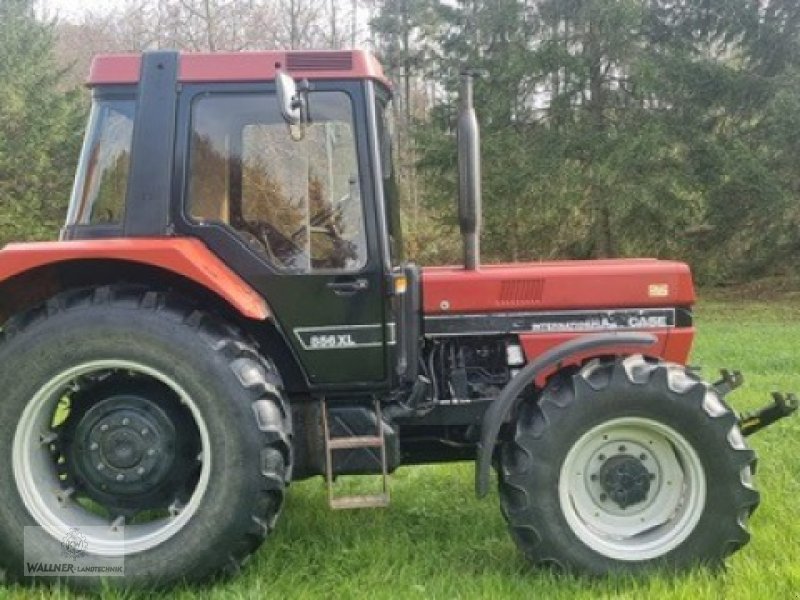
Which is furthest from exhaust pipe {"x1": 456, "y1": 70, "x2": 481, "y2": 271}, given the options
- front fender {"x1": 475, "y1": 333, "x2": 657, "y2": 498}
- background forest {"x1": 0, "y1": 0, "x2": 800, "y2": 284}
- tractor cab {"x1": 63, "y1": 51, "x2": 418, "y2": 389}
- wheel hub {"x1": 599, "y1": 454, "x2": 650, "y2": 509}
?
background forest {"x1": 0, "y1": 0, "x2": 800, "y2": 284}

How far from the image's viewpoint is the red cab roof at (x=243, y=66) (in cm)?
340

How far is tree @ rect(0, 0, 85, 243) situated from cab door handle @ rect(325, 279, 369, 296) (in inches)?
708

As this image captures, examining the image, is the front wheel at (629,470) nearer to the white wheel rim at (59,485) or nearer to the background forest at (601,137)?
the white wheel rim at (59,485)

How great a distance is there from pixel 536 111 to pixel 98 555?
711 inches

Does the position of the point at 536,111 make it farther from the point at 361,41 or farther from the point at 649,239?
the point at 361,41

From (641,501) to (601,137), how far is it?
657 inches

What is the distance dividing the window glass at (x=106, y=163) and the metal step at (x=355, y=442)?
1295mm

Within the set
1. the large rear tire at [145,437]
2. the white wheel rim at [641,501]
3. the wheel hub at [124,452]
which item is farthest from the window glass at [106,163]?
the white wheel rim at [641,501]

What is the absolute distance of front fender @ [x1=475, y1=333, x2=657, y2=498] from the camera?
3391 mm

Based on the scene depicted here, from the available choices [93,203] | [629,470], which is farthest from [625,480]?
[93,203]

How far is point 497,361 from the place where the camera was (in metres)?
3.93

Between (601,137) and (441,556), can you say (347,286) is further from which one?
(601,137)

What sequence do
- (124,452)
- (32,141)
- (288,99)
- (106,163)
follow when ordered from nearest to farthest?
(288,99) → (124,452) → (106,163) → (32,141)

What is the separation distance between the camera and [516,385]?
3.40 meters
